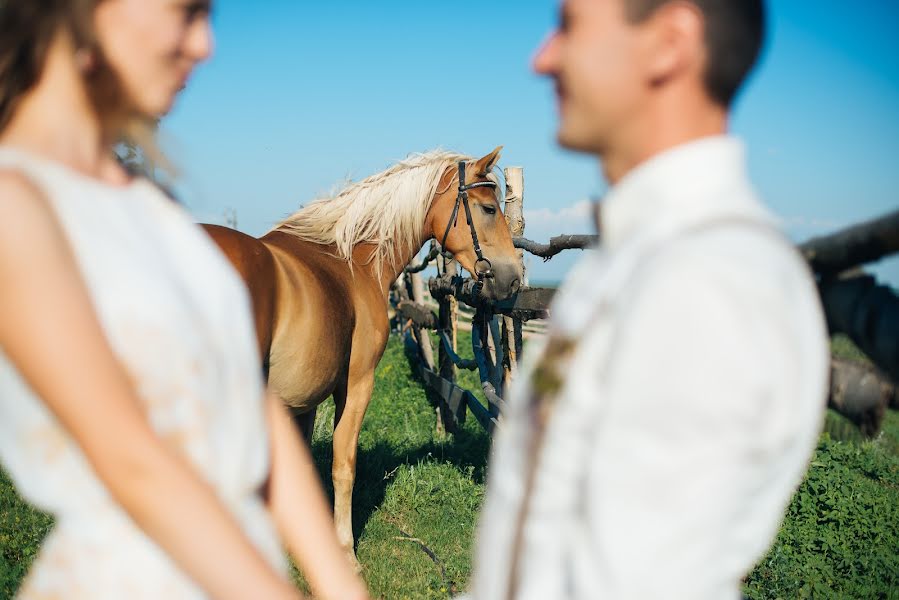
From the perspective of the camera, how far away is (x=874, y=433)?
1177mm

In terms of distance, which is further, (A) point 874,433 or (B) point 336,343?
(B) point 336,343

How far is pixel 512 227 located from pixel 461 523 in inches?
99.7

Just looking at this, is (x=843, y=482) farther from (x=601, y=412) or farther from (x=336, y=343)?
(x=601, y=412)

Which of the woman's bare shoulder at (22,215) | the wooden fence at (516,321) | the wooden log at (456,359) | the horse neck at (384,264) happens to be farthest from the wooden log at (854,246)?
the wooden log at (456,359)

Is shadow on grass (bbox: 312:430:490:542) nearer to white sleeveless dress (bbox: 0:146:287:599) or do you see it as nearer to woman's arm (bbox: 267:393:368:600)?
woman's arm (bbox: 267:393:368:600)

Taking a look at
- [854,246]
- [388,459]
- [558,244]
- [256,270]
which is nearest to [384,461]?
[388,459]

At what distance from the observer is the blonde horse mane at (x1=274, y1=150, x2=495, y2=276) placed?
4.70m

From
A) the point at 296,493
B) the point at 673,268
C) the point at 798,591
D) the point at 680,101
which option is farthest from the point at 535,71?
the point at 798,591

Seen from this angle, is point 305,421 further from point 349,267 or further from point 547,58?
point 547,58

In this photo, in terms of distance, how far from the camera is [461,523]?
467 cm

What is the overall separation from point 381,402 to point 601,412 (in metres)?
7.26

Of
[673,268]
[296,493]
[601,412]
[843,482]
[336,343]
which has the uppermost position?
[673,268]

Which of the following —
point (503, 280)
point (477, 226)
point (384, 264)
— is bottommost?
point (503, 280)

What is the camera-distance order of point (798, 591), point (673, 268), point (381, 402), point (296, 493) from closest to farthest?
point (673, 268) → point (296, 493) → point (798, 591) → point (381, 402)
